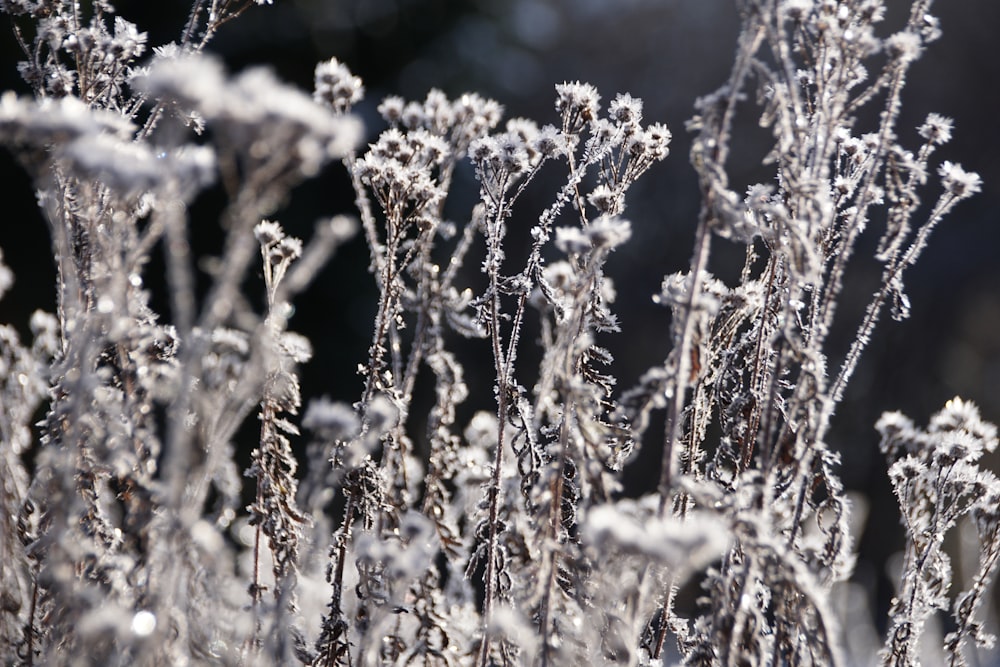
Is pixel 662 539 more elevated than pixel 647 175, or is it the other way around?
pixel 647 175

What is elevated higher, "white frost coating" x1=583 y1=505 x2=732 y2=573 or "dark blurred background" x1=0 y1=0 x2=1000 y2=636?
"dark blurred background" x1=0 y1=0 x2=1000 y2=636

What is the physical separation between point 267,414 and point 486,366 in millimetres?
4851

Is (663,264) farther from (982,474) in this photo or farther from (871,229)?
(982,474)

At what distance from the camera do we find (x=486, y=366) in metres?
6.62

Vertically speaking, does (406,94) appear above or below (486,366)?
above

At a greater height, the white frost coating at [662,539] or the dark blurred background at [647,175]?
the dark blurred background at [647,175]

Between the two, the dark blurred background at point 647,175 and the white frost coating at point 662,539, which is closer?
the white frost coating at point 662,539

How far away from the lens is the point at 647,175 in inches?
275

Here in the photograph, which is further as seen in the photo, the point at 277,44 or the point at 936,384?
the point at 277,44

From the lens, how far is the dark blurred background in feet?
19.8

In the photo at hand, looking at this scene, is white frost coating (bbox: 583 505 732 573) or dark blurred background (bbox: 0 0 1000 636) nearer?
white frost coating (bbox: 583 505 732 573)

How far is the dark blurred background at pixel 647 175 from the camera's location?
6.04 m

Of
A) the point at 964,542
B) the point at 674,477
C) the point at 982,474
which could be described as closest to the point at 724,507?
the point at 674,477

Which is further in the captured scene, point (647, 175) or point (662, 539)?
point (647, 175)
